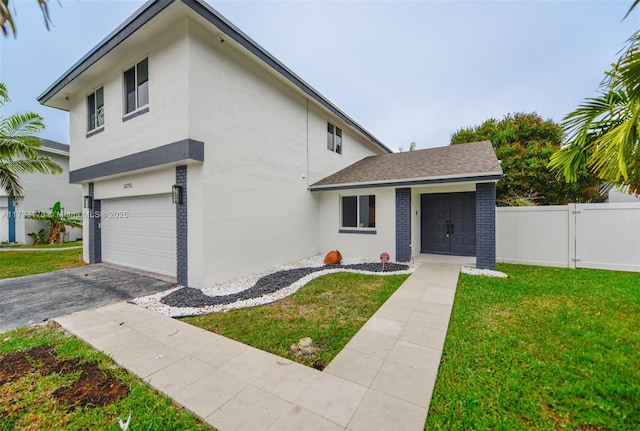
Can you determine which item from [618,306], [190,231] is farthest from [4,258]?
[618,306]

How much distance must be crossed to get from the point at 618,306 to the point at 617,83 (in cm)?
436

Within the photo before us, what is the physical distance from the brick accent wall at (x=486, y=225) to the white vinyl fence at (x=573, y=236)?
1.82 metres

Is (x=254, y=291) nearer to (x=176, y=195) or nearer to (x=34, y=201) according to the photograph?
(x=176, y=195)

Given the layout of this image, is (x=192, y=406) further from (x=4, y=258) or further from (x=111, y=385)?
(x=4, y=258)

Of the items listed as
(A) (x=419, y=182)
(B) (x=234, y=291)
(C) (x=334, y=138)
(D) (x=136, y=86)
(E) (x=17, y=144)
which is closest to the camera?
(B) (x=234, y=291)

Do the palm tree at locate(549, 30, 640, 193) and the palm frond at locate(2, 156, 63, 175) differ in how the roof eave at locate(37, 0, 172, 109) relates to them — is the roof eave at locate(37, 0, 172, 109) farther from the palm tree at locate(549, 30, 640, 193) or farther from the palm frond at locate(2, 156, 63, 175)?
the palm tree at locate(549, 30, 640, 193)

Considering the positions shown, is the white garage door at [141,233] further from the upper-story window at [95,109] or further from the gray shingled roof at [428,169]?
the gray shingled roof at [428,169]

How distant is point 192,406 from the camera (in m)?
2.47

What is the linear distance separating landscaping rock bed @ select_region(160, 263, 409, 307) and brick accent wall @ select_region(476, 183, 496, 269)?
230 cm

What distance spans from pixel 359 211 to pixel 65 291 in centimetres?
915

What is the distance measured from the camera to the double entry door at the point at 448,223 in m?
9.84

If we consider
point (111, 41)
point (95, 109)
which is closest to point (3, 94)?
point (95, 109)

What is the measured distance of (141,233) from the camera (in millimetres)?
8039

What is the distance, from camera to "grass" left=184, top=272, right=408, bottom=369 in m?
3.69
